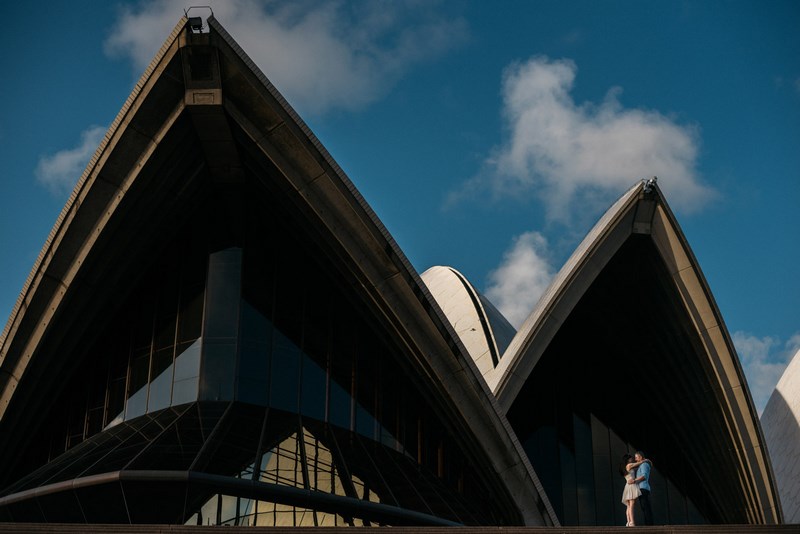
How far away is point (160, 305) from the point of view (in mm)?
30719

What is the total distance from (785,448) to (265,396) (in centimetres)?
2275

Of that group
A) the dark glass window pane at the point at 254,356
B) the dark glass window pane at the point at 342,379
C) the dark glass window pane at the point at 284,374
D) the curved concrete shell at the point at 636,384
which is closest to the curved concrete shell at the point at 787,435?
the curved concrete shell at the point at 636,384

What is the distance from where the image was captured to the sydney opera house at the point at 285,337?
26891 mm

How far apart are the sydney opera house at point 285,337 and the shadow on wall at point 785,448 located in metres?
8.98

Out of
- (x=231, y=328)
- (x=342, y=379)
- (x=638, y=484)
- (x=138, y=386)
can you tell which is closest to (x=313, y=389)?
(x=342, y=379)

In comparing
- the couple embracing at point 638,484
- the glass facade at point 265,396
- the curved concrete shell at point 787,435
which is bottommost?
the couple embracing at point 638,484

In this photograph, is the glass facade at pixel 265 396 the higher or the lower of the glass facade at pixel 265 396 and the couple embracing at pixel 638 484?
the higher

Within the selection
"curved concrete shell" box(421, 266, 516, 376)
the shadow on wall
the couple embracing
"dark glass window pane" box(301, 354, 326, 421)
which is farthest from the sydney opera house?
the shadow on wall

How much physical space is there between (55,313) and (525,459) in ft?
38.3

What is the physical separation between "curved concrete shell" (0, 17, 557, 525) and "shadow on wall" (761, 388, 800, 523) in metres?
15.9

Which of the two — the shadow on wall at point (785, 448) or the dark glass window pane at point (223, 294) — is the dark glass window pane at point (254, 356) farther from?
the shadow on wall at point (785, 448)

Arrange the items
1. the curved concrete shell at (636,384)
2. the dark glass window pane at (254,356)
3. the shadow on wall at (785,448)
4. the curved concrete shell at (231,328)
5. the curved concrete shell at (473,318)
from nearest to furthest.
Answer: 1. the curved concrete shell at (231,328)
2. the dark glass window pane at (254,356)
3. the curved concrete shell at (636,384)
4. the curved concrete shell at (473,318)
5. the shadow on wall at (785,448)

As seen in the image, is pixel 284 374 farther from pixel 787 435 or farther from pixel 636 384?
pixel 787 435

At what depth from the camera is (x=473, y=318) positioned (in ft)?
128
